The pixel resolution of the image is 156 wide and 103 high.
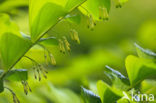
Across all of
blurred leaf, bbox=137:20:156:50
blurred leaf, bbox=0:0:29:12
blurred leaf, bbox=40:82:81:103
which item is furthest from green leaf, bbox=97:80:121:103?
blurred leaf, bbox=137:20:156:50

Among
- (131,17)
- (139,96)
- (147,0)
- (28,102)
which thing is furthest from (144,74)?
(147,0)

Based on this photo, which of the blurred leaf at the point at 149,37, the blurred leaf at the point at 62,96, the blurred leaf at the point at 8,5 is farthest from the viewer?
the blurred leaf at the point at 149,37

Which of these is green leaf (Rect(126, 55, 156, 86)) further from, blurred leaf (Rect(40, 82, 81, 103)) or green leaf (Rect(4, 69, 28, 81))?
blurred leaf (Rect(40, 82, 81, 103))

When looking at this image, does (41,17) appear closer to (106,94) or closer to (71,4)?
(71,4)

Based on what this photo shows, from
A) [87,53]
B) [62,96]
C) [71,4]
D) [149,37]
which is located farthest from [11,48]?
[87,53]

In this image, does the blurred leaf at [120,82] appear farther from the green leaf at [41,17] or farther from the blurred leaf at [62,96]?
the blurred leaf at [62,96]

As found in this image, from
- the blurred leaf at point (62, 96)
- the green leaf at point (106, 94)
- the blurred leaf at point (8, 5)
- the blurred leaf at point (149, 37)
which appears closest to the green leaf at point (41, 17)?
the green leaf at point (106, 94)

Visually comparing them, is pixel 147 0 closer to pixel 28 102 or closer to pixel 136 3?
pixel 136 3
